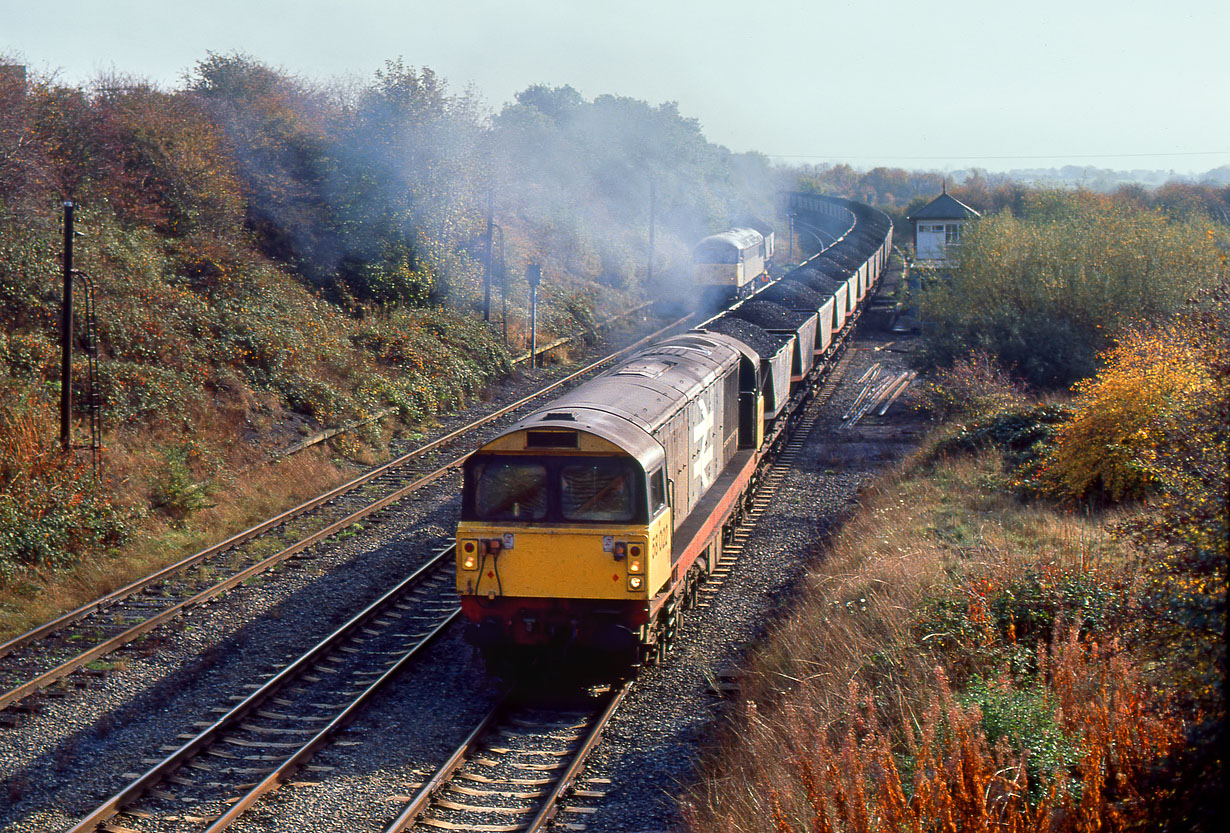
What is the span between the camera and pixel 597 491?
32.0ft

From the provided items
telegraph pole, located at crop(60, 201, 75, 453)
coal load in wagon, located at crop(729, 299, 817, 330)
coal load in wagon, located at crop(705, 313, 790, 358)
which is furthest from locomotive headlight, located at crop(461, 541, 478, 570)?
coal load in wagon, located at crop(729, 299, 817, 330)

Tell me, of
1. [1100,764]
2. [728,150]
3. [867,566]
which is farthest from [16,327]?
[728,150]

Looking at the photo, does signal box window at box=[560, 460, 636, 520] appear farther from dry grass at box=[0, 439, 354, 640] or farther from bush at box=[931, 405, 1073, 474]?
bush at box=[931, 405, 1073, 474]

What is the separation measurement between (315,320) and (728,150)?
79753 mm

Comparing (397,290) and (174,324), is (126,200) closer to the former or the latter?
(174,324)

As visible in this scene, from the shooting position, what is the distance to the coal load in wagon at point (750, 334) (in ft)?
61.4

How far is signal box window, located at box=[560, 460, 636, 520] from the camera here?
9711 mm

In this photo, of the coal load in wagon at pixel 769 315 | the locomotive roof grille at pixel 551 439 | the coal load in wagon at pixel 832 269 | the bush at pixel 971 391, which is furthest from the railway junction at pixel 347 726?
the coal load in wagon at pixel 832 269

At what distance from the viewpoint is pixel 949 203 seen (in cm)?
5366

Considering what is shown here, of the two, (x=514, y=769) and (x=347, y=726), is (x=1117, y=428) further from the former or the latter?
(x=347, y=726)

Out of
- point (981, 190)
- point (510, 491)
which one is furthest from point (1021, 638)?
point (981, 190)

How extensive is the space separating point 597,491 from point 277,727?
152 inches

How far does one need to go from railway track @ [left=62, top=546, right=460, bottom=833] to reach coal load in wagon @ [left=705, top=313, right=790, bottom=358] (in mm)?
8061

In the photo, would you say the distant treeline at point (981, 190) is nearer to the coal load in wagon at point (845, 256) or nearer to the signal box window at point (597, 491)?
the coal load in wagon at point (845, 256)
